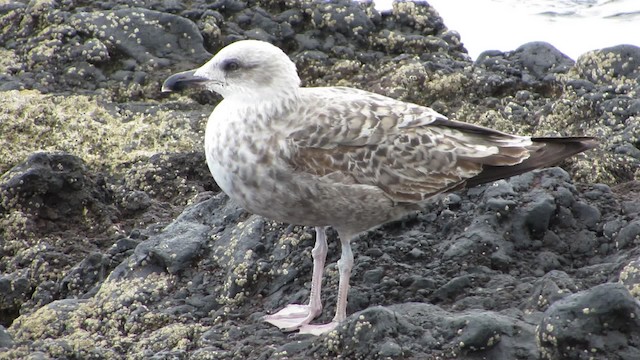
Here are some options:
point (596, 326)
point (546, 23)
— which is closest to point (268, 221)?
point (596, 326)

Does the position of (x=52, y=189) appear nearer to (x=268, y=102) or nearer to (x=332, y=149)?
(x=268, y=102)

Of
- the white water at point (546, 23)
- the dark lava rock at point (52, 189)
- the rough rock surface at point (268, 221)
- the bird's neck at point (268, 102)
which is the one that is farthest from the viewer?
the white water at point (546, 23)

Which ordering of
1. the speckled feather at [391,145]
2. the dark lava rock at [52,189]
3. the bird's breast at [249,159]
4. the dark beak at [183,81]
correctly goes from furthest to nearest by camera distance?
the dark lava rock at [52,189], the dark beak at [183,81], the speckled feather at [391,145], the bird's breast at [249,159]

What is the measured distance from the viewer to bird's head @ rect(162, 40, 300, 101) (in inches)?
207

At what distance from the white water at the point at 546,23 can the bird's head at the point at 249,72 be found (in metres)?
8.50

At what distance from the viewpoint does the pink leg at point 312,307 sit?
4.95 m

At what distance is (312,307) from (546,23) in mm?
9846

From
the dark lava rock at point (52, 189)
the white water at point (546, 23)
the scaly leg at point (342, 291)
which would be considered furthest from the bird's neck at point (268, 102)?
the white water at point (546, 23)

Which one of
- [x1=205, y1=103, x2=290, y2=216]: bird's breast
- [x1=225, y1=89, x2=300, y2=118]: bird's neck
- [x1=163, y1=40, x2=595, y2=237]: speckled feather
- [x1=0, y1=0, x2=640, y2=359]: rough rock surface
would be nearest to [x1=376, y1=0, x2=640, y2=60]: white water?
[x1=0, y1=0, x2=640, y2=359]: rough rock surface

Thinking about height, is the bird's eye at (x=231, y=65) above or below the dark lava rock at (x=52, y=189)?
above

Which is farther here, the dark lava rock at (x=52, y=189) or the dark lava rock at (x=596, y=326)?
the dark lava rock at (x=52, y=189)

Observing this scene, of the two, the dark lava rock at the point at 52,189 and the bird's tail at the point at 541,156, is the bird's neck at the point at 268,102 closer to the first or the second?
the bird's tail at the point at 541,156

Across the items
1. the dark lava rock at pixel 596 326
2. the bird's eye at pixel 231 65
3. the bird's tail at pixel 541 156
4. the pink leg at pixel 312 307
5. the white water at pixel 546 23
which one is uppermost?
the bird's eye at pixel 231 65

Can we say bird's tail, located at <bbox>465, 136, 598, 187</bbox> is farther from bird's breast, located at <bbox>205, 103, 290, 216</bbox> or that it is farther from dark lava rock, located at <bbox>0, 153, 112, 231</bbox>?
dark lava rock, located at <bbox>0, 153, 112, 231</bbox>
